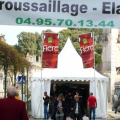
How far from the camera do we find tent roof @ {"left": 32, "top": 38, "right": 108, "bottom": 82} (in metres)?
26.1

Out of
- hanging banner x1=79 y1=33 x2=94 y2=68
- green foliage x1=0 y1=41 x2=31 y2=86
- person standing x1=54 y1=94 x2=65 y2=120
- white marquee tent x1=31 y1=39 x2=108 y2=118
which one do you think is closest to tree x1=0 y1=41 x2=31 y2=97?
green foliage x1=0 y1=41 x2=31 y2=86

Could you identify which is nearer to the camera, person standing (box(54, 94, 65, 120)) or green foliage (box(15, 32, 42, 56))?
person standing (box(54, 94, 65, 120))

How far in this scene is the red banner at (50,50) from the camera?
982 inches

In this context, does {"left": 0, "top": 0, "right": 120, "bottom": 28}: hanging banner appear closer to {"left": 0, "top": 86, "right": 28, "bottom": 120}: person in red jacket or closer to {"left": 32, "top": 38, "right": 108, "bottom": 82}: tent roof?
{"left": 0, "top": 86, "right": 28, "bottom": 120}: person in red jacket

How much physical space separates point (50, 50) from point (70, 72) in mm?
2570

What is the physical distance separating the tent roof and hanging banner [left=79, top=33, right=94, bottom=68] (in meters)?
0.99

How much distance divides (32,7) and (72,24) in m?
0.68

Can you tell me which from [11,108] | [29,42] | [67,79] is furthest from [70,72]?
[29,42]

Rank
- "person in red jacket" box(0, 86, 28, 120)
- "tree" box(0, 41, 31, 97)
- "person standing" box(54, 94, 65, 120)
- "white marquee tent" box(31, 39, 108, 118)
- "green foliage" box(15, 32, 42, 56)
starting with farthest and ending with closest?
"green foliage" box(15, 32, 42, 56) < "tree" box(0, 41, 31, 97) < "white marquee tent" box(31, 39, 108, 118) < "person standing" box(54, 94, 65, 120) < "person in red jacket" box(0, 86, 28, 120)

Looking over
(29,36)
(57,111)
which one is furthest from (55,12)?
(29,36)

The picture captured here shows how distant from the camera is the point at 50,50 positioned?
82.2 ft

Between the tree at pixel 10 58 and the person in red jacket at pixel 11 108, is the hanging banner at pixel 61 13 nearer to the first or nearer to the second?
the person in red jacket at pixel 11 108

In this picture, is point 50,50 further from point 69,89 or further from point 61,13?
point 61,13

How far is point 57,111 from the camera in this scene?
57.5 feet
